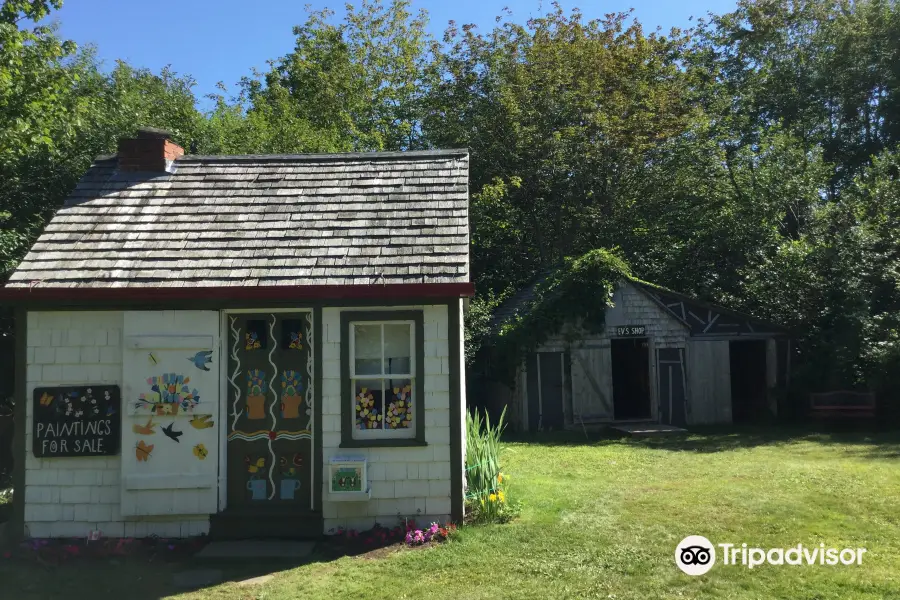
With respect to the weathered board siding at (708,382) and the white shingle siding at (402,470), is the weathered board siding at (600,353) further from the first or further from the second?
the white shingle siding at (402,470)

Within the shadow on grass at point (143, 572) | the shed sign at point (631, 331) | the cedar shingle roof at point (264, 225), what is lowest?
the shadow on grass at point (143, 572)

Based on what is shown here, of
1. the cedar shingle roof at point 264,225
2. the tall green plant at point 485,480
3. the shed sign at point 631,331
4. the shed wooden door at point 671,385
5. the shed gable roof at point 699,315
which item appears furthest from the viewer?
the shed wooden door at point 671,385

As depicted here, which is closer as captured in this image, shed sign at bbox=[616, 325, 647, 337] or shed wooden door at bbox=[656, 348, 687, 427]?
shed sign at bbox=[616, 325, 647, 337]

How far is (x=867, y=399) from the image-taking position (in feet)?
50.6

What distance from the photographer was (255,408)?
24.6ft

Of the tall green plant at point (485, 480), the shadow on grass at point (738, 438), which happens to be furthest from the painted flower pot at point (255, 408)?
the shadow on grass at point (738, 438)

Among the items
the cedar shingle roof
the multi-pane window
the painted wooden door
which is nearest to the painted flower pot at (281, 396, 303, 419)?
the painted wooden door

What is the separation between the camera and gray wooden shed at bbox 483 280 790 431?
16.5 meters

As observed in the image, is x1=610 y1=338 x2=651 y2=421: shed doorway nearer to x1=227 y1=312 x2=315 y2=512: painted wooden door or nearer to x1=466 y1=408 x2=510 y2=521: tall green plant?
x1=466 y1=408 x2=510 y2=521: tall green plant

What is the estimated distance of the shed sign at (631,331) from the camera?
16.6 meters

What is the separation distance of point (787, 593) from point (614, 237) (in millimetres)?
18229

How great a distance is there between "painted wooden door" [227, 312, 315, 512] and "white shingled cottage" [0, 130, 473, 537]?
0.01 metres

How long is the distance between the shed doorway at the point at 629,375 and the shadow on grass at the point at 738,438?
2.99 m

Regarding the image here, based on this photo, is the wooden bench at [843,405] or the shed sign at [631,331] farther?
the shed sign at [631,331]
